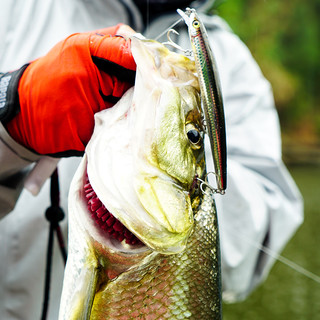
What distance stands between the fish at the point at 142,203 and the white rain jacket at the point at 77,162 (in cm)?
17

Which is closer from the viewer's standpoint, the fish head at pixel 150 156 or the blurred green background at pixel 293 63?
the fish head at pixel 150 156

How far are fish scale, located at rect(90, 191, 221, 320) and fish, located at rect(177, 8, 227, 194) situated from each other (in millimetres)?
123

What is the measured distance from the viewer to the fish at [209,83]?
0.48m

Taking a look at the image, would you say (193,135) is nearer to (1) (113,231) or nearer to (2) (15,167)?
(1) (113,231)

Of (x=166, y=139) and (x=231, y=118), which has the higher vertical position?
(x=166, y=139)

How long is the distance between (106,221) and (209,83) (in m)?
0.19

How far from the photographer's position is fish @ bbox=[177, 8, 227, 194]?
1.57 ft

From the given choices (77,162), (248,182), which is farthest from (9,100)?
(248,182)

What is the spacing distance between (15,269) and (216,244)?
0.48 meters

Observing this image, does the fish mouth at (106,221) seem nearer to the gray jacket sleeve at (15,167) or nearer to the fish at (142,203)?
the fish at (142,203)

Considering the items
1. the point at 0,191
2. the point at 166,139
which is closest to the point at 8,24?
the point at 0,191

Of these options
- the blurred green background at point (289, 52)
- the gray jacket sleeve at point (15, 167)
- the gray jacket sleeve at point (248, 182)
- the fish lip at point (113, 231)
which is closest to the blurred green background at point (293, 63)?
the blurred green background at point (289, 52)

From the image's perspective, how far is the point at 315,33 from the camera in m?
14.5

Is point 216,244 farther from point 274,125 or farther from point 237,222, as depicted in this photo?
point 274,125
